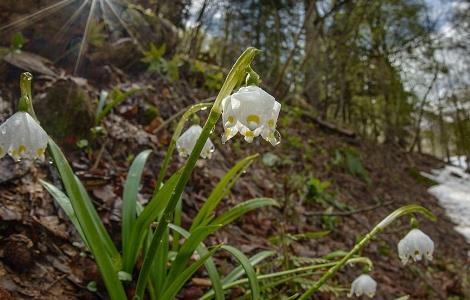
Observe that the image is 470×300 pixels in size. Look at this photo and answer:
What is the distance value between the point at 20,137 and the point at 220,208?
2.15 metres

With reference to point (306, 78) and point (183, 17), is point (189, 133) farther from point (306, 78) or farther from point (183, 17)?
point (306, 78)

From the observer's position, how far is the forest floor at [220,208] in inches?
Result: 72.6

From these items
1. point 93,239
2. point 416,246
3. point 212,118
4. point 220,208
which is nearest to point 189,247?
point 93,239

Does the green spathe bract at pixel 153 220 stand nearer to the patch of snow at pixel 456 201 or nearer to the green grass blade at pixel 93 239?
the green grass blade at pixel 93 239

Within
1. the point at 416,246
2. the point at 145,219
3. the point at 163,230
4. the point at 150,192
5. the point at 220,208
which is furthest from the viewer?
the point at 220,208

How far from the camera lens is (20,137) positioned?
1330mm

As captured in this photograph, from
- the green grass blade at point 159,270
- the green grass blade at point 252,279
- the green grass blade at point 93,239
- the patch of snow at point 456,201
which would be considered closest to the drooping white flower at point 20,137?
the green grass blade at point 93,239

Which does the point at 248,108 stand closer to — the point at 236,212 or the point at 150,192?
the point at 236,212

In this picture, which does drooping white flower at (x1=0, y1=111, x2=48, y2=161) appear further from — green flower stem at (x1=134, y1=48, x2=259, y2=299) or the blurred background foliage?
the blurred background foliage

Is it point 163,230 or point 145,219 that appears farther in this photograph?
point 145,219

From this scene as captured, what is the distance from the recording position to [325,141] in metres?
8.18

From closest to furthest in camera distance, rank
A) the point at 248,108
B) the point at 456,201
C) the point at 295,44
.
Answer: the point at 248,108
the point at 295,44
the point at 456,201

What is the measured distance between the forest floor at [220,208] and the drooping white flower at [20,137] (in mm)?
568

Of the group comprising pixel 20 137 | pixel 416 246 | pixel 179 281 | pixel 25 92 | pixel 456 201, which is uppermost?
pixel 25 92
